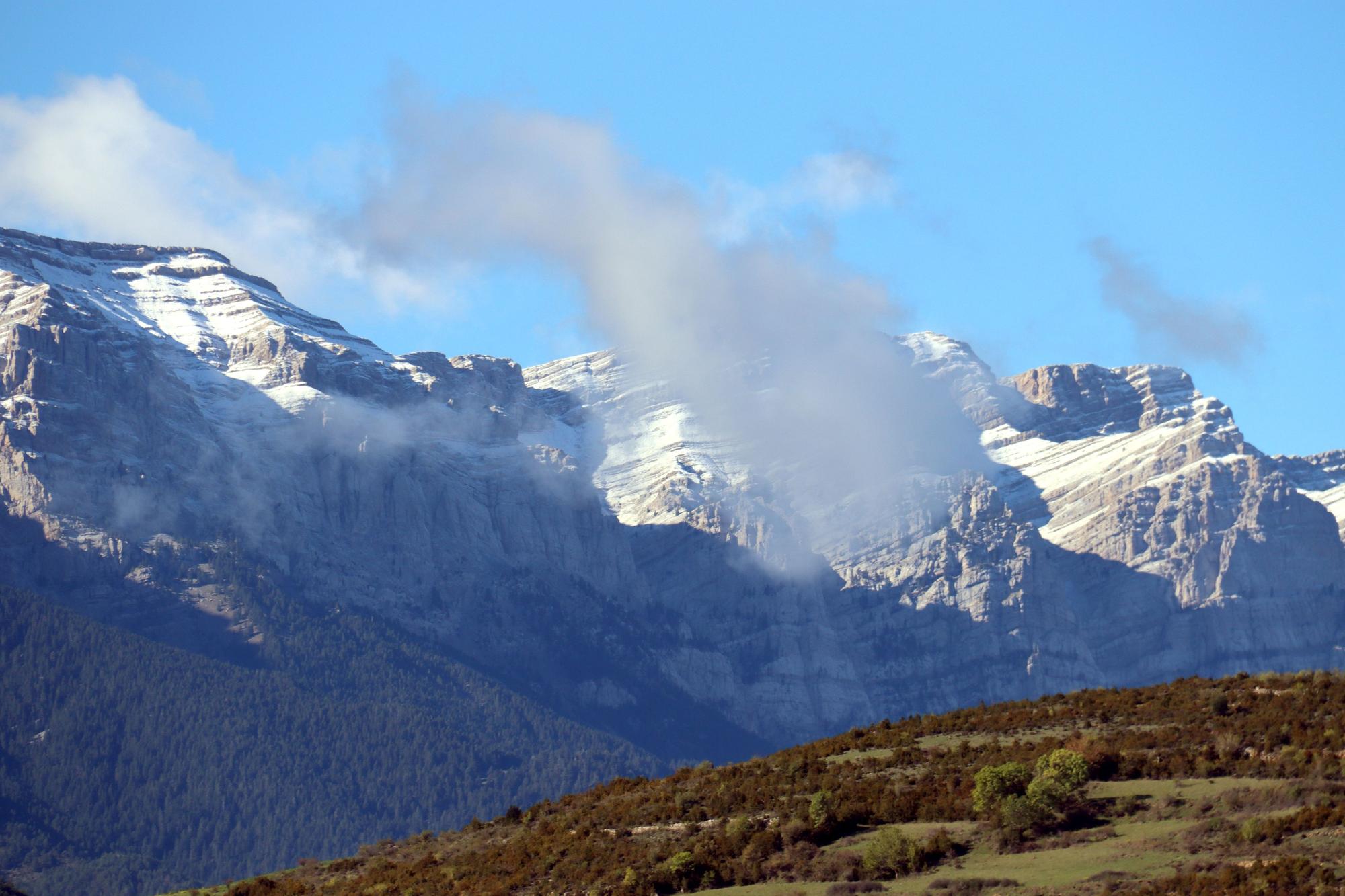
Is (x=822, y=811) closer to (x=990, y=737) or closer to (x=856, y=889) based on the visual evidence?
(x=856, y=889)

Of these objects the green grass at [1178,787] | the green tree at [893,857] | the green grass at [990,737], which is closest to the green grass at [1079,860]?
the green tree at [893,857]

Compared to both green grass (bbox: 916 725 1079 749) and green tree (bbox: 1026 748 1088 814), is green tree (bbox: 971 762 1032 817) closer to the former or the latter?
green tree (bbox: 1026 748 1088 814)

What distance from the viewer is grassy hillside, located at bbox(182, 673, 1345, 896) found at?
7731 centimetres

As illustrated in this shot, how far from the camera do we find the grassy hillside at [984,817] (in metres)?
77.3

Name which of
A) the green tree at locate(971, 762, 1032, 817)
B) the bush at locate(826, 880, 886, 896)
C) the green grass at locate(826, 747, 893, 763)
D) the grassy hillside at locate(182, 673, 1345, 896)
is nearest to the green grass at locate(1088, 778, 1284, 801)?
the grassy hillside at locate(182, 673, 1345, 896)

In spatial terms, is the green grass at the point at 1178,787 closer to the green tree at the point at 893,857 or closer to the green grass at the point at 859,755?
the green tree at the point at 893,857

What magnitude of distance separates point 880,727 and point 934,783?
2257 centimetres

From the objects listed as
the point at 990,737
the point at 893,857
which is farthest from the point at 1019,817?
the point at 990,737

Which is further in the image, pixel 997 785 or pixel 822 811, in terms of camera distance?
pixel 822 811

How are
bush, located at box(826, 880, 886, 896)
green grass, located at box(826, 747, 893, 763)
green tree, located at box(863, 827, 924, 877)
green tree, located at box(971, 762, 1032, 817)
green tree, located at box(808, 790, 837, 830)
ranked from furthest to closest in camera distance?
green grass, located at box(826, 747, 893, 763) < green tree, located at box(808, 790, 837, 830) < green tree, located at box(971, 762, 1032, 817) < green tree, located at box(863, 827, 924, 877) < bush, located at box(826, 880, 886, 896)

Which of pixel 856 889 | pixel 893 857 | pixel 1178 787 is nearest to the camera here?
pixel 856 889

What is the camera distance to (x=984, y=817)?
8762cm

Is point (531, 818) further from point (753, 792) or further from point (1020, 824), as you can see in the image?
point (1020, 824)

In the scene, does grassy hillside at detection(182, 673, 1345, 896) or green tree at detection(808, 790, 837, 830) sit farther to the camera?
green tree at detection(808, 790, 837, 830)
